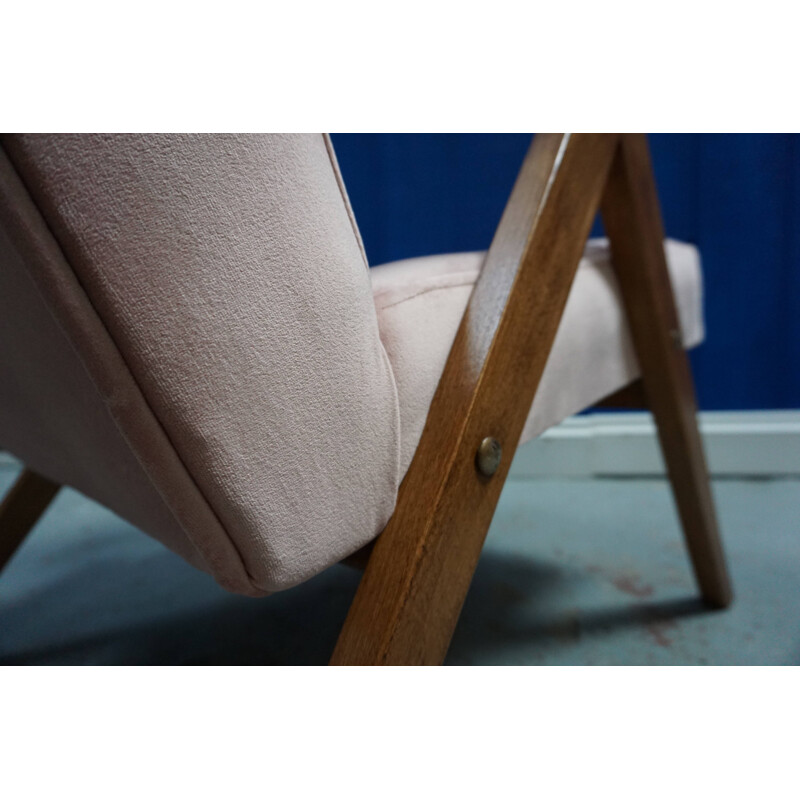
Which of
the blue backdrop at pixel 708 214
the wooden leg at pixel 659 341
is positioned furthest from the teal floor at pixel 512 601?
the blue backdrop at pixel 708 214

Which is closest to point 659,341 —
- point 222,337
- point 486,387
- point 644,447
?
point 486,387

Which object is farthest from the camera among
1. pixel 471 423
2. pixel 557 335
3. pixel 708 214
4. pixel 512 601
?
pixel 708 214

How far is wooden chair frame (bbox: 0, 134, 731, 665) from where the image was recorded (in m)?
0.36

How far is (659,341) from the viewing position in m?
0.69

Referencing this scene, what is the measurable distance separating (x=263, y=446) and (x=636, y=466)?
3.83 ft

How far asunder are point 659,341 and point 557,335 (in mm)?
219

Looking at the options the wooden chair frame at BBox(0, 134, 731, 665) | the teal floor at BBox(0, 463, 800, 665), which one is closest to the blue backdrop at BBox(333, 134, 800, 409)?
the teal floor at BBox(0, 463, 800, 665)

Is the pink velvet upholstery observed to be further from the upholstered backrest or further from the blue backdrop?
the blue backdrop

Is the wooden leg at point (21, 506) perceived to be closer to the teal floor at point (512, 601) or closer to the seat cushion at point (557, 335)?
the teal floor at point (512, 601)

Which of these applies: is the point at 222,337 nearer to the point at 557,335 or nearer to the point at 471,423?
the point at 471,423

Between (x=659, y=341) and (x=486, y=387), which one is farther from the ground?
(x=486, y=387)

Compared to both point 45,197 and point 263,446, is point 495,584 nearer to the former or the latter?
point 263,446

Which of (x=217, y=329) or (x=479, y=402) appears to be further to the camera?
(x=479, y=402)

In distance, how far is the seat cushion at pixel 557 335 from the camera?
1.28ft
